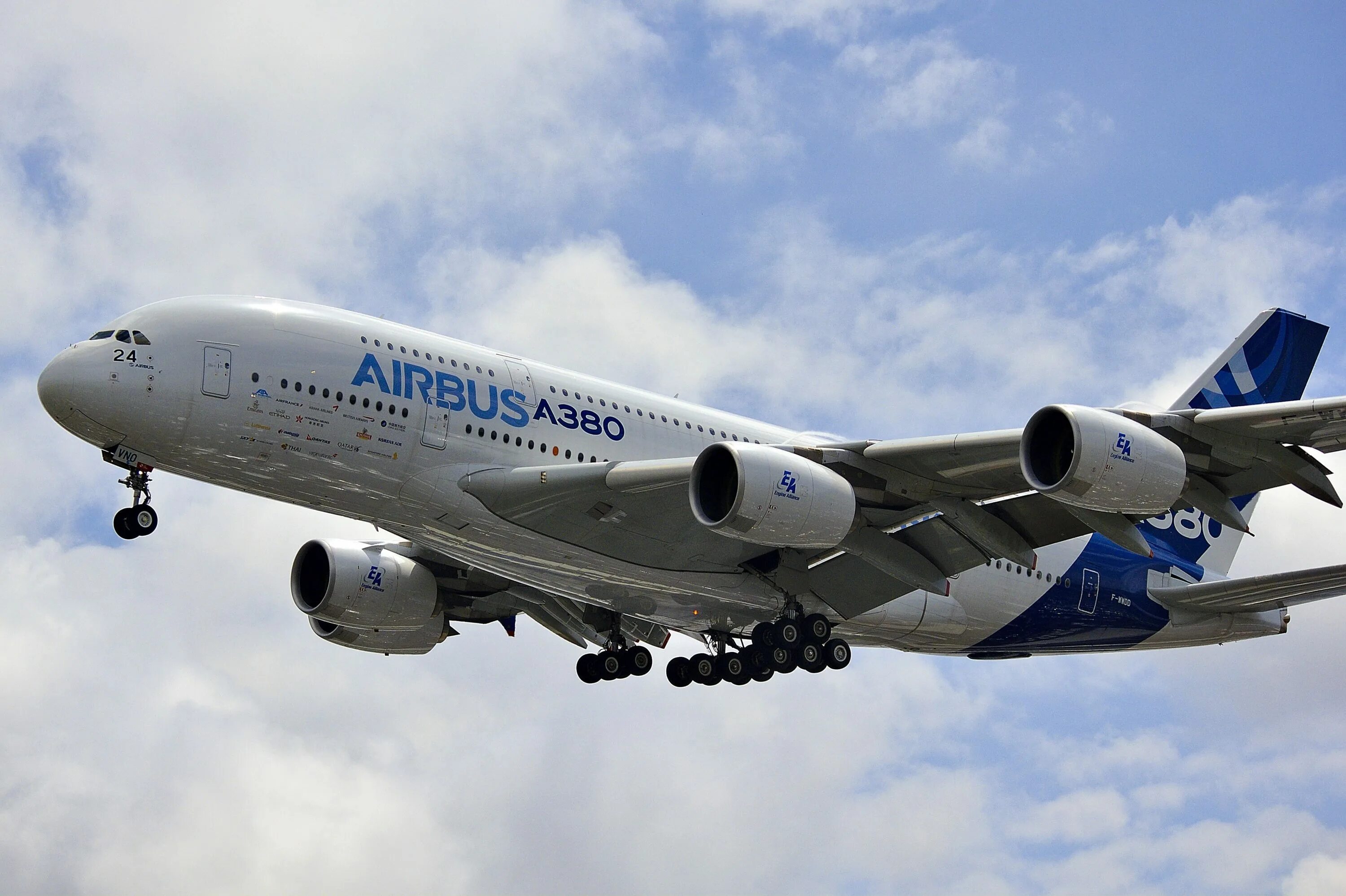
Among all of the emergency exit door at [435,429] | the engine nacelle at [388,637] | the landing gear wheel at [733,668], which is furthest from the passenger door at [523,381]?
the engine nacelle at [388,637]

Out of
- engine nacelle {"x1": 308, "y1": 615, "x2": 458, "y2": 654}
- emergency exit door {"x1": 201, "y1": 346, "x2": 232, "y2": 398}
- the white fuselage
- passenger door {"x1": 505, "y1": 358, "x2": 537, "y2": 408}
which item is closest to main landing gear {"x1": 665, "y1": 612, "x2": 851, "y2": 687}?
the white fuselage

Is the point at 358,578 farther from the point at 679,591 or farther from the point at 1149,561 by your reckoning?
the point at 1149,561

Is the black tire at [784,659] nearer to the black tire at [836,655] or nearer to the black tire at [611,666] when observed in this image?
the black tire at [836,655]

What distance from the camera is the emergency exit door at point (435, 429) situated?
2275 centimetres

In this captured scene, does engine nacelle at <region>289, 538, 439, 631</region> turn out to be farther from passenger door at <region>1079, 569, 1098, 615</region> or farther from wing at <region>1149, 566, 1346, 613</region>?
wing at <region>1149, 566, 1346, 613</region>

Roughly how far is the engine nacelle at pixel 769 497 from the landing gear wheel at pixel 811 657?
15.1 ft

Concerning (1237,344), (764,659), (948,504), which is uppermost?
(1237,344)

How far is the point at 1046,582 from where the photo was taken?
2869 centimetres

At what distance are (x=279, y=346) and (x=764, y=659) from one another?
10.4 metres

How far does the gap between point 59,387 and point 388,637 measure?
35.9 ft

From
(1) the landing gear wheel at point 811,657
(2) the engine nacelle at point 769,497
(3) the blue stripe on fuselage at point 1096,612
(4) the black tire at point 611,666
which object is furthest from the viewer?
(4) the black tire at point 611,666

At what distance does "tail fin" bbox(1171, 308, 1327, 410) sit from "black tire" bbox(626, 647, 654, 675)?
A: 13259 mm

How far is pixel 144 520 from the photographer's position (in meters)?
22.7

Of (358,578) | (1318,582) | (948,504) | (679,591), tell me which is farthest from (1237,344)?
(358,578)
